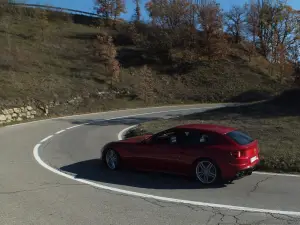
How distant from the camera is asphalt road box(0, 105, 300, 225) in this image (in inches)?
249


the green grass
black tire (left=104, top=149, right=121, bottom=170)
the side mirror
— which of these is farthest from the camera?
the green grass

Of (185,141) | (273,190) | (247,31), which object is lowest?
(273,190)

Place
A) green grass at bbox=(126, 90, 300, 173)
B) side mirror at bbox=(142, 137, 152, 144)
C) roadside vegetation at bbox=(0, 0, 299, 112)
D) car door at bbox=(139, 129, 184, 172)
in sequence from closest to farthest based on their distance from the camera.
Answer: car door at bbox=(139, 129, 184, 172) → side mirror at bbox=(142, 137, 152, 144) → green grass at bbox=(126, 90, 300, 173) → roadside vegetation at bbox=(0, 0, 299, 112)

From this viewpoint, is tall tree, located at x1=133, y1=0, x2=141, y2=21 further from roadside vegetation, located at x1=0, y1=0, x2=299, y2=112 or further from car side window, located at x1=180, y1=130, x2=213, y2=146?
car side window, located at x1=180, y1=130, x2=213, y2=146

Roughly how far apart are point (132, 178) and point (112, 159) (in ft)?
4.06

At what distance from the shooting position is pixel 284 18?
59.0m

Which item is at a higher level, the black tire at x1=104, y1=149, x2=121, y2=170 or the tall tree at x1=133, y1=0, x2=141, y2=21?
the tall tree at x1=133, y1=0, x2=141, y2=21

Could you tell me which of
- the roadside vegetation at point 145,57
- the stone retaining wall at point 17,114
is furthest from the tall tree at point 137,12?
the stone retaining wall at point 17,114

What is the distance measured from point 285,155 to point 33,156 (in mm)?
7787

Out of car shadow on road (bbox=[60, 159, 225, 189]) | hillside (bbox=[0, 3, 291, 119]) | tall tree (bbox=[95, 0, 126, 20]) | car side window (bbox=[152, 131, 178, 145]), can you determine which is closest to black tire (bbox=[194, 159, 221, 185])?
car shadow on road (bbox=[60, 159, 225, 189])

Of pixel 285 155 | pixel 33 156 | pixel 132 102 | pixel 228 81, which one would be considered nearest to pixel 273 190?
pixel 285 155

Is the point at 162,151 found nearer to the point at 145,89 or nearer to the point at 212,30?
the point at 145,89

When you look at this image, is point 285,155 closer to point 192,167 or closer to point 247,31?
point 192,167

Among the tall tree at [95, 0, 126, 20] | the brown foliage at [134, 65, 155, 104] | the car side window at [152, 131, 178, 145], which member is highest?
the tall tree at [95, 0, 126, 20]
